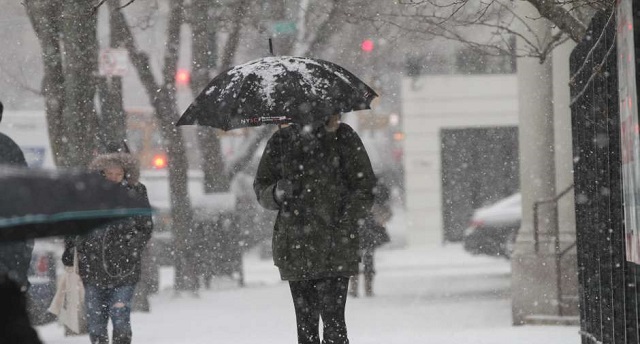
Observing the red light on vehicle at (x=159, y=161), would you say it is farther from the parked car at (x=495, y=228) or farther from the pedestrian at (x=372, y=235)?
the pedestrian at (x=372, y=235)

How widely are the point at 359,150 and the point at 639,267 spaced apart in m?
2.29

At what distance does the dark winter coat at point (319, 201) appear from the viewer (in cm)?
678

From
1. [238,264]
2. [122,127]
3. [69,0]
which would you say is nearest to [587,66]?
[69,0]

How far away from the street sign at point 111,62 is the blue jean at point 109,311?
645cm

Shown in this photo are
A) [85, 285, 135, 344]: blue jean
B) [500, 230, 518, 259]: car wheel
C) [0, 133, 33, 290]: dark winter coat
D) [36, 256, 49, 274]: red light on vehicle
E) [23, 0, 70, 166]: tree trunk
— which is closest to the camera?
[0, 133, 33, 290]: dark winter coat

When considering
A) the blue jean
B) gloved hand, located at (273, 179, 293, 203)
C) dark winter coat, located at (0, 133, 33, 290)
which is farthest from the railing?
dark winter coat, located at (0, 133, 33, 290)

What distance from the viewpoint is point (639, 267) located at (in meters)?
4.98

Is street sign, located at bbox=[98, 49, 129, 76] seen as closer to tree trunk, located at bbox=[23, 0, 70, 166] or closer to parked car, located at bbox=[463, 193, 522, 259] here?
tree trunk, located at bbox=[23, 0, 70, 166]

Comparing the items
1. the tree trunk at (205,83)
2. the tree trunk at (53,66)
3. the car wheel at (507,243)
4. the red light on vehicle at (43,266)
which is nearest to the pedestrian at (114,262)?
the tree trunk at (53,66)

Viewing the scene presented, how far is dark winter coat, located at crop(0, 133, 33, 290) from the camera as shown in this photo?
5723mm

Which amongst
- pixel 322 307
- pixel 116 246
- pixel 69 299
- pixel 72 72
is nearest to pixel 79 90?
pixel 72 72

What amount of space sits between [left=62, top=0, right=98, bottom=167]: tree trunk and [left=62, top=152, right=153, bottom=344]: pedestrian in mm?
4462

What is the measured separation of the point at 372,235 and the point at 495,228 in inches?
233

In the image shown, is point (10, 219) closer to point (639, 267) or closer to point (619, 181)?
point (639, 267)
